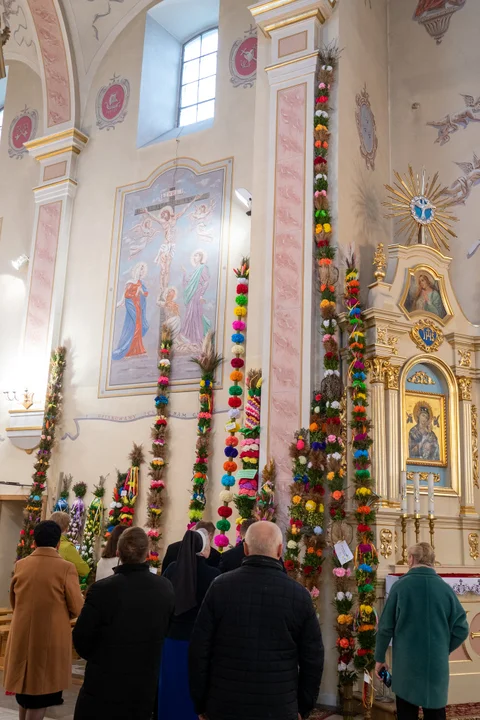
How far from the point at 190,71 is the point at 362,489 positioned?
8.70 meters

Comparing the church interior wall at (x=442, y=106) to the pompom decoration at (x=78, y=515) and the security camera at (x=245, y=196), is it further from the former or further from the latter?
the pompom decoration at (x=78, y=515)

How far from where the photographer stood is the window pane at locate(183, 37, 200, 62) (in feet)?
41.8

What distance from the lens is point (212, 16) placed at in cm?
1245

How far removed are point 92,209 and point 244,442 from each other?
5.96 meters

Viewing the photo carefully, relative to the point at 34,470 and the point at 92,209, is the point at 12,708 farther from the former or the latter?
the point at 92,209

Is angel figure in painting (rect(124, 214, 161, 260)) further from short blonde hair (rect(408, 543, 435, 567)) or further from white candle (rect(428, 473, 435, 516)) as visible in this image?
short blonde hair (rect(408, 543, 435, 567))

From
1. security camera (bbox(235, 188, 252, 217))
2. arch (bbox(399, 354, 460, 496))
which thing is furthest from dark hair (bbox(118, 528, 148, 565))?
security camera (bbox(235, 188, 252, 217))

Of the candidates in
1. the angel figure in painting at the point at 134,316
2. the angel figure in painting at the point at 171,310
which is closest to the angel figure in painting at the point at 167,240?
the angel figure in painting at the point at 171,310

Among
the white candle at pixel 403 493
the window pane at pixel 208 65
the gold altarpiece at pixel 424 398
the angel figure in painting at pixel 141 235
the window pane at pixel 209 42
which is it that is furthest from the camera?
the window pane at pixel 209 42

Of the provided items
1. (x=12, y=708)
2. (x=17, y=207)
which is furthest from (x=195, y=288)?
(x=12, y=708)

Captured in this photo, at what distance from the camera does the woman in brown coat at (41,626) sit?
440 centimetres

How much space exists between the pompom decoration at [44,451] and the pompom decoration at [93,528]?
36.5 inches

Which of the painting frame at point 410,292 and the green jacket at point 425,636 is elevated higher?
the painting frame at point 410,292

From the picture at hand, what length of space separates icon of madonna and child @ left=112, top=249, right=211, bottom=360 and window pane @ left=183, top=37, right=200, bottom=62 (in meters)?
4.23
